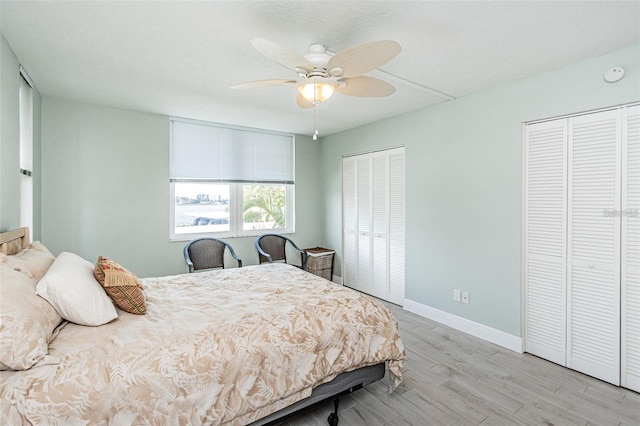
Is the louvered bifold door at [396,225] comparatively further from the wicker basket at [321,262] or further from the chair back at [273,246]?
the chair back at [273,246]

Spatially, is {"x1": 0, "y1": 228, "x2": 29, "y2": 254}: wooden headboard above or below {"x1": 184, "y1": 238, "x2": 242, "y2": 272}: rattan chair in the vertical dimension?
above

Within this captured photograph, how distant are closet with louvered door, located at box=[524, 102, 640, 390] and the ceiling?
2.09 feet

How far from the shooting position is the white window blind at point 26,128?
9.22 feet

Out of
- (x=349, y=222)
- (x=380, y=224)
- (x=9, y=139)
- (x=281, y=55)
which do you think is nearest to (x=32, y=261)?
(x=9, y=139)

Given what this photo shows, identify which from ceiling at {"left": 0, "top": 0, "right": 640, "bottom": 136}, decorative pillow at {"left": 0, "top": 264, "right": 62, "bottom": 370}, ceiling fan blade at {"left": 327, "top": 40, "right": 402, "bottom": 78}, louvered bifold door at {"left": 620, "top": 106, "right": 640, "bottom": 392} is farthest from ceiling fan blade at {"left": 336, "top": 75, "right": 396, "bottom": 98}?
decorative pillow at {"left": 0, "top": 264, "right": 62, "bottom": 370}

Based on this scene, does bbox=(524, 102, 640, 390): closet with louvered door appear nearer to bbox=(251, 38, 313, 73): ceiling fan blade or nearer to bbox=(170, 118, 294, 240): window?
bbox=(251, 38, 313, 73): ceiling fan blade

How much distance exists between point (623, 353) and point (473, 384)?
1132 millimetres

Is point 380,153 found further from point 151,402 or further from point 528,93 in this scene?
point 151,402

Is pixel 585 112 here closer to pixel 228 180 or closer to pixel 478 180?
pixel 478 180

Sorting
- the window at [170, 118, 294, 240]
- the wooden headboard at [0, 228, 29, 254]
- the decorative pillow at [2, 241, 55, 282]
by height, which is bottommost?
the decorative pillow at [2, 241, 55, 282]

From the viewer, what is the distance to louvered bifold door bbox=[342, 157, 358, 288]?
4859mm

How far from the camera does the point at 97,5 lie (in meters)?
1.81

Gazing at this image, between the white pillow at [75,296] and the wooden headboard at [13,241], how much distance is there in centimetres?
40

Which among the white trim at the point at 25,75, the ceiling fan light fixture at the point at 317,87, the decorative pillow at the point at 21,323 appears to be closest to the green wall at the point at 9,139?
the white trim at the point at 25,75
